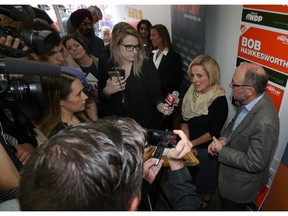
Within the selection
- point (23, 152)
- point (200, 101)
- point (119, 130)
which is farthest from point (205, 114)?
point (119, 130)

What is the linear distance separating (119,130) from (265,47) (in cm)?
183

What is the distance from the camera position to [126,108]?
89.4 inches

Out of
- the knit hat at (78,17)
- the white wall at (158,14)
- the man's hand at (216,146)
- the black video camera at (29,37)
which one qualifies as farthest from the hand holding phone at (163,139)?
the white wall at (158,14)

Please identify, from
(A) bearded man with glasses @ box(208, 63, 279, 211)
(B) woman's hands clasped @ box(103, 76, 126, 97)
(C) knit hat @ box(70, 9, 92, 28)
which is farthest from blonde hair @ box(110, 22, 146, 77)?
(C) knit hat @ box(70, 9, 92, 28)

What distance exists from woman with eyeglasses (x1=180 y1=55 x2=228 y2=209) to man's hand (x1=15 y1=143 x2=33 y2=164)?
4.46 ft

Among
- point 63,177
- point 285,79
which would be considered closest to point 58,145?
point 63,177

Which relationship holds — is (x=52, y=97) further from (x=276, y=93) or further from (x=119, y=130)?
(x=276, y=93)

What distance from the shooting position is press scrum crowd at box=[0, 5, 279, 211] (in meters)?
0.57

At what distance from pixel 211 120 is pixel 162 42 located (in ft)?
5.04

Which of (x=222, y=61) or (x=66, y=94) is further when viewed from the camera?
(x=222, y=61)

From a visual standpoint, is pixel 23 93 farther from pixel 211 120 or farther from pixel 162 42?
pixel 162 42

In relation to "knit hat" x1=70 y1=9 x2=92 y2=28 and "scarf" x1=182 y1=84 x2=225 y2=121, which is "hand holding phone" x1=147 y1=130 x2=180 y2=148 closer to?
"scarf" x1=182 y1=84 x2=225 y2=121

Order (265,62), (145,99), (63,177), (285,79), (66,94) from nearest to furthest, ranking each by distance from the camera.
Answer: (63,177) < (66,94) < (285,79) < (265,62) < (145,99)

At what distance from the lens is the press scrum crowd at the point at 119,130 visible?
1.86ft
